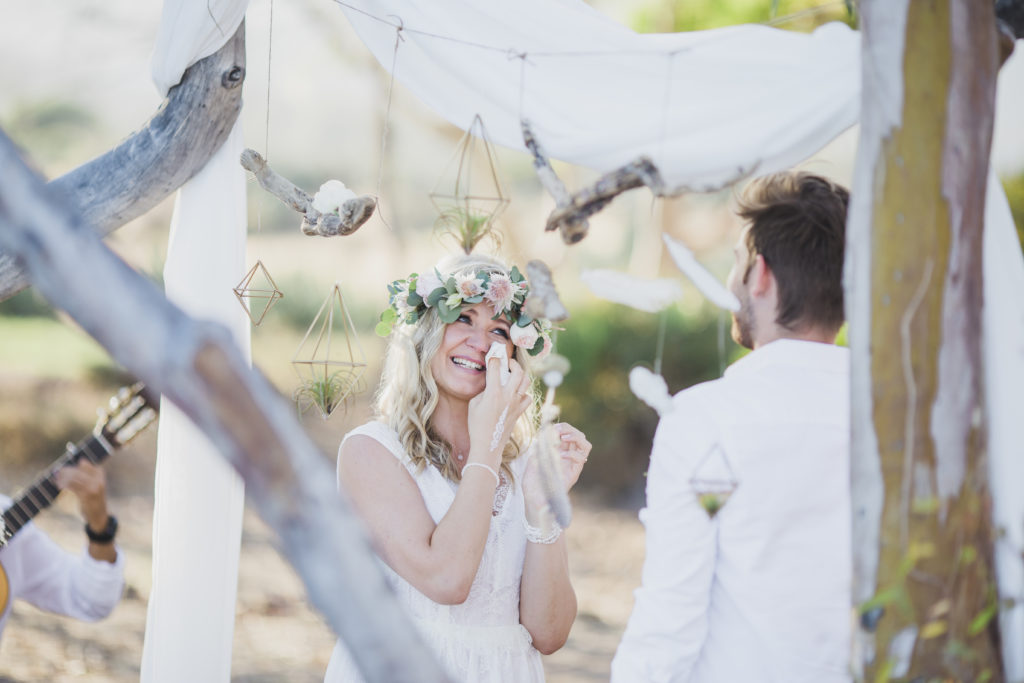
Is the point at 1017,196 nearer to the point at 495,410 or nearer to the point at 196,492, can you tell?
the point at 495,410

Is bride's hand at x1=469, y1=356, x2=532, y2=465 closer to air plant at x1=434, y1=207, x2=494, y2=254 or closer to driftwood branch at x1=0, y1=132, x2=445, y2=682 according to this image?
air plant at x1=434, y1=207, x2=494, y2=254

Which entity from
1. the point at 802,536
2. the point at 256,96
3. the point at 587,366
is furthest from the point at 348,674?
the point at 256,96

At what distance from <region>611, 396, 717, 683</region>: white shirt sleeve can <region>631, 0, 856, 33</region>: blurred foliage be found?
204 inches

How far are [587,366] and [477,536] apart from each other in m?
5.80

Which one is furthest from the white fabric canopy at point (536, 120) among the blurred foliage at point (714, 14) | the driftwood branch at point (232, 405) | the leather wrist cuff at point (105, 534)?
the blurred foliage at point (714, 14)

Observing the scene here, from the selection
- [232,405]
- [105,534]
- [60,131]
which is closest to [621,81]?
[232,405]

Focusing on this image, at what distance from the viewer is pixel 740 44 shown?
2023 mm

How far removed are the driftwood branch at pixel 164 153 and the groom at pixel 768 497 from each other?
158cm

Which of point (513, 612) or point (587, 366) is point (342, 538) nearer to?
point (513, 612)

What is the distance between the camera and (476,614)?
7.74ft

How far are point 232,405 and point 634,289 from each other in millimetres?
908

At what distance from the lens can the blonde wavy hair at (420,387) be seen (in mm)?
2465

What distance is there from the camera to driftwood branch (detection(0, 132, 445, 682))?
121 centimetres

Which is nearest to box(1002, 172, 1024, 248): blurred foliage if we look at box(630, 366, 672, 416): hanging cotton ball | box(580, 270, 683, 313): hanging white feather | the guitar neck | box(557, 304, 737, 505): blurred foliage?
box(557, 304, 737, 505): blurred foliage
